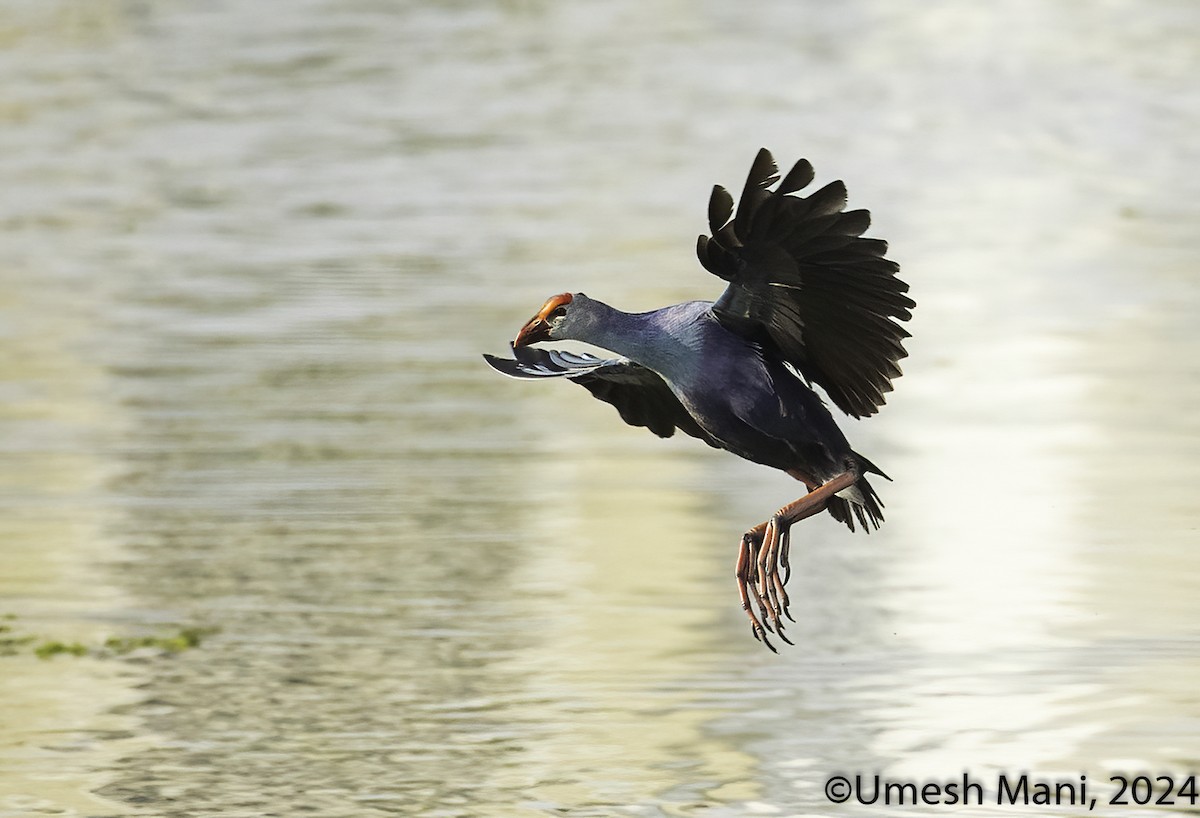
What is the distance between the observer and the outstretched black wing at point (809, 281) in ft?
18.4

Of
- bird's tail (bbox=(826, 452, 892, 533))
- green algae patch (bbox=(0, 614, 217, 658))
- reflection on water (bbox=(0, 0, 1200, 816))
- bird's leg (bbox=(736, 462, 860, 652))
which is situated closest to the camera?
bird's leg (bbox=(736, 462, 860, 652))

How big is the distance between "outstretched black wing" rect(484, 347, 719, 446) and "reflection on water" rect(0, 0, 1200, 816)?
116 cm

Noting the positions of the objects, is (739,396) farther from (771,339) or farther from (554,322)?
(554,322)

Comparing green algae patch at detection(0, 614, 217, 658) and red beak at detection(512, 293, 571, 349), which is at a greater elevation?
red beak at detection(512, 293, 571, 349)

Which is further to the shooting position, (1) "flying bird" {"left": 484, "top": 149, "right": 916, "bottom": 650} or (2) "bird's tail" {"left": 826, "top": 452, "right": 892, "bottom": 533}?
(2) "bird's tail" {"left": 826, "top": 452, "right": 892, "bottom": 533}

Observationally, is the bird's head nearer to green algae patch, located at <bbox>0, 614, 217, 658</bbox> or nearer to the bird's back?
the bird's back

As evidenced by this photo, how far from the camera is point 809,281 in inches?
227

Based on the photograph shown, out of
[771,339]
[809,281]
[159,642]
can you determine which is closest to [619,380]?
[771,339]

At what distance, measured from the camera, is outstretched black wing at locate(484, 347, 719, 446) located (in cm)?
593

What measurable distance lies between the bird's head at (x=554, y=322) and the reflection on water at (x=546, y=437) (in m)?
1.60

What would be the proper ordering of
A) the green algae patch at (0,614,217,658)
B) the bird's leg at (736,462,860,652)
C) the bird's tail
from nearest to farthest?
the bird's leg at (736,462,860,652)
the bird's tail
the green algae patch at (0,614,217,658)

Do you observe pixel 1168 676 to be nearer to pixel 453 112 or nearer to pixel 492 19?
pixel 453 112

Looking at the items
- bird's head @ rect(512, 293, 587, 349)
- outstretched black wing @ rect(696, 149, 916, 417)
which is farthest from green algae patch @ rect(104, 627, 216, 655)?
outstretched black wing @ rect(696, 149, 916, 417)

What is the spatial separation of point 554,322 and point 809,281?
24.5 inches
